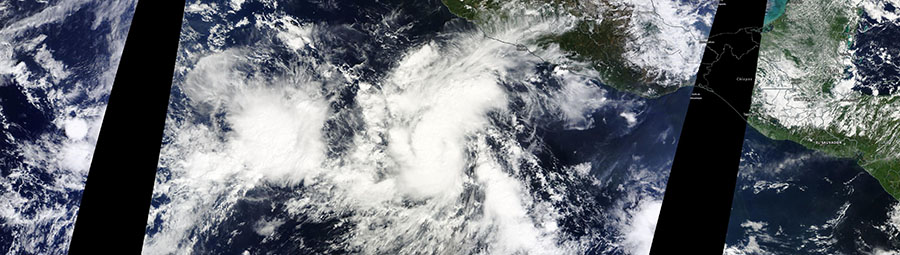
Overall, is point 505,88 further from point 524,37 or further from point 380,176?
point 380,176

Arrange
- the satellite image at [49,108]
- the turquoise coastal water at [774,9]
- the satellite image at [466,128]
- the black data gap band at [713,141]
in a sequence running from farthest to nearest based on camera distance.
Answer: the turquoise coastal water at [774,9]
the black data gap band at [713,141]
the satellite image at [466,128]
the satellite image at [49,108]

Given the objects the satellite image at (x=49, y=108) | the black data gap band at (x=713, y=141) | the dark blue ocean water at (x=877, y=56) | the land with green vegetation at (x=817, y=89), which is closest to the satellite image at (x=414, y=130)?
the black data gap band at (x=713, y=141)

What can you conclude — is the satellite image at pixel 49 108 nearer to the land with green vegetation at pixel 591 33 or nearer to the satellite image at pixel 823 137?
the land with green vegetation at pixel 591 33

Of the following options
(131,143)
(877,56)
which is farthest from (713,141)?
(131,143)

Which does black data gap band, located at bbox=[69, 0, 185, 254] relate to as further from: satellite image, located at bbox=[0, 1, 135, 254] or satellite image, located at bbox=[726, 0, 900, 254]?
satellite image, located at bbox=[726, 0, 900, 254]

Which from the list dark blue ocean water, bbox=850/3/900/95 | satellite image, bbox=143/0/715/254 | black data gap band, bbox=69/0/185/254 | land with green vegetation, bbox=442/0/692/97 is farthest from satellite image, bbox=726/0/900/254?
black data gap band, bbox=69/0/185/254

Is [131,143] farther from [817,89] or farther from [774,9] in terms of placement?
[817,89]
